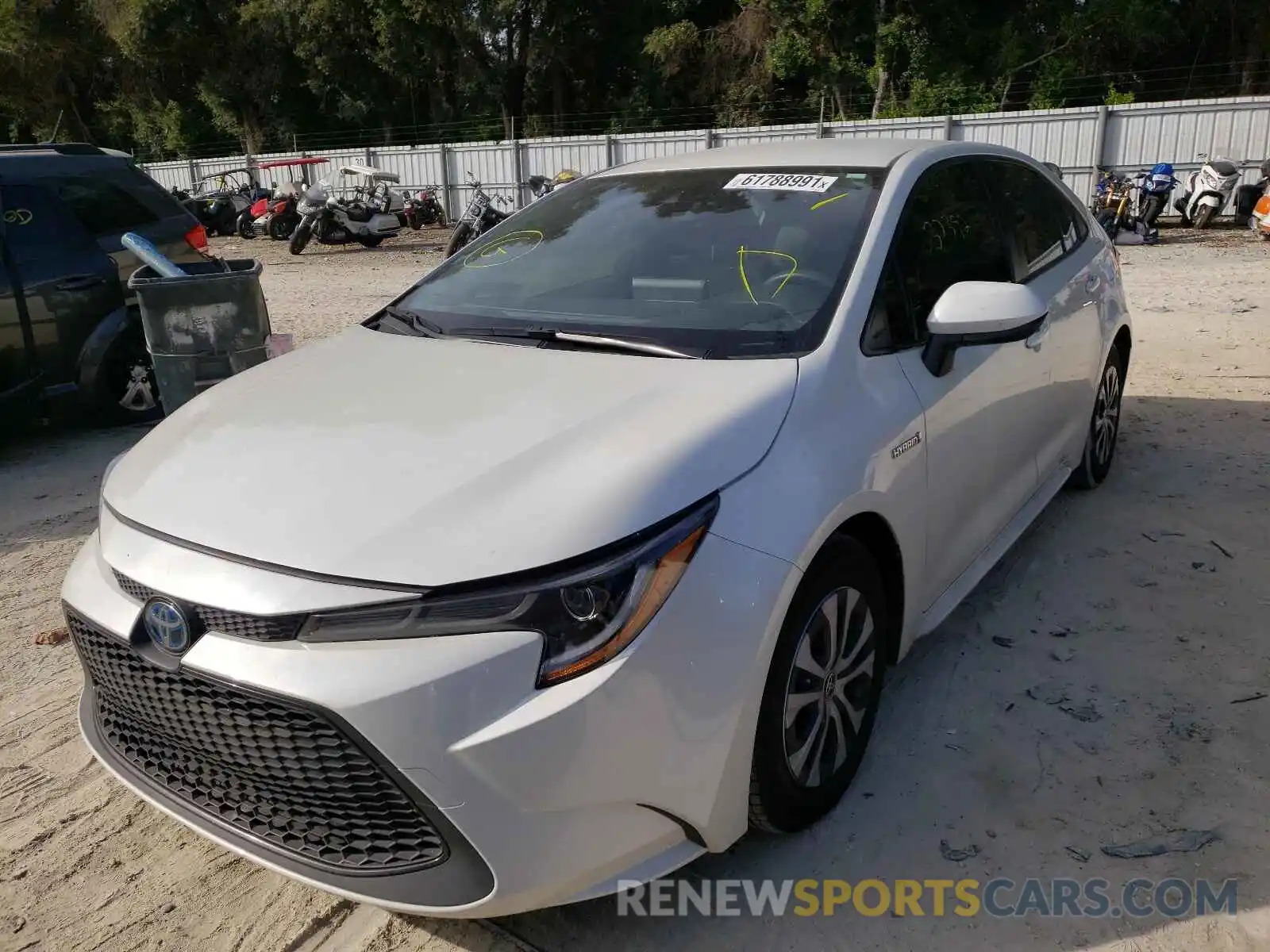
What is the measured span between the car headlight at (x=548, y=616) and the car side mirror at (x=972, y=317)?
4.48 ft

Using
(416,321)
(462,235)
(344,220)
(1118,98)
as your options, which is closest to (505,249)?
(416,321)

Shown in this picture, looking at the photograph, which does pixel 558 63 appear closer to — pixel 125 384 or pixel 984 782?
pixel 125 384

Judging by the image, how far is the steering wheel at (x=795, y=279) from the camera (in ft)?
9.23

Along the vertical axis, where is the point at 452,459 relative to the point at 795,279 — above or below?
below

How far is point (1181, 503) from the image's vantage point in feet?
15.4

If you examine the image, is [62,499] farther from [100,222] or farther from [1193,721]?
[1193,721]

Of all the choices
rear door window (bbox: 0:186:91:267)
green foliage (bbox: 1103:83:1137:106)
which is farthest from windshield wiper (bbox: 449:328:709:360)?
green foliage (bbox: 1103:83:1137:106)

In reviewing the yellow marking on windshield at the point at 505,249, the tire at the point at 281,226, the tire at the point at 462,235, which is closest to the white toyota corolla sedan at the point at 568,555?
the yellow marking on windshield at the point at 505,249

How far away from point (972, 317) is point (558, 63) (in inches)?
1291

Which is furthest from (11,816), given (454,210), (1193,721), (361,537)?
(454,210)

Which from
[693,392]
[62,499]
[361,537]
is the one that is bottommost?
[62,499]

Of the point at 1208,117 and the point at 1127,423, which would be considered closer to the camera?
the point at 1127,423

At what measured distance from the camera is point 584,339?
9.22 ft

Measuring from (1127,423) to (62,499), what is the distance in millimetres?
5961
